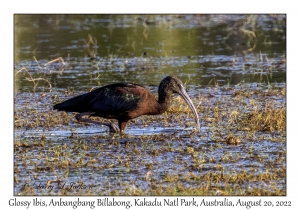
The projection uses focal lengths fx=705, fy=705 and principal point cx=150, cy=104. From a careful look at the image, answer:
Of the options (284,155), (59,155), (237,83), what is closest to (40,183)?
(59,155)

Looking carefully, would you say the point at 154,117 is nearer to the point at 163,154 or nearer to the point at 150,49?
the point at 163,154

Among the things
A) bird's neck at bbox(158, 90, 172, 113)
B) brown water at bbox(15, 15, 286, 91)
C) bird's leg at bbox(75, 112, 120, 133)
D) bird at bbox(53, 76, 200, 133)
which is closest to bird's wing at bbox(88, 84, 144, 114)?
bird at bbox(53, 76, 200, 133)

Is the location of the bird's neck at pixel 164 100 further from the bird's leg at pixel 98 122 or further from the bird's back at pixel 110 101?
the bird's leg at pixel 98 122

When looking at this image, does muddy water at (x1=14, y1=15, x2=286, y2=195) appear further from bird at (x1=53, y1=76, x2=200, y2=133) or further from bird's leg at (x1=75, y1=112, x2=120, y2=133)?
bird at (x1=53, y1=76, x2=200, y2=133)

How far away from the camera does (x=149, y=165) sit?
25.7ft

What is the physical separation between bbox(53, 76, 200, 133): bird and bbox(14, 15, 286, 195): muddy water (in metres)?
0.29

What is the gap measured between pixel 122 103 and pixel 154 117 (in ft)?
4.37

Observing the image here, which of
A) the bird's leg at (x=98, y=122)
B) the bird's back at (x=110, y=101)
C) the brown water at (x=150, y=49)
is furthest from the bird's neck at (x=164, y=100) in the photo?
the brown water at (x=150, y=49)

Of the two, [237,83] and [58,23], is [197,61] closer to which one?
[237,83]

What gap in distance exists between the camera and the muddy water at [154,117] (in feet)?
24.3

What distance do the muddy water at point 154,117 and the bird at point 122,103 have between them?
0.29 m

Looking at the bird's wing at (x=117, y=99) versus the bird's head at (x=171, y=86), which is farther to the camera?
the bird's head at (x=171, y=86)

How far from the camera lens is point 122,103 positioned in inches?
366

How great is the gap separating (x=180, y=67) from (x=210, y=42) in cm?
391
